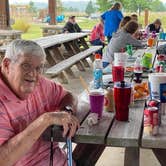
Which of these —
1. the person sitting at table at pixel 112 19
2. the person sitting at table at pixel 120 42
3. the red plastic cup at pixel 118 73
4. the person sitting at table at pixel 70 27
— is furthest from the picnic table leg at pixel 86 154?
the person sitting at table at pixel 70 27

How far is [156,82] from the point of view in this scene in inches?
77.8

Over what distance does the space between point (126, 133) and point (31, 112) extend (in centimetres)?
45

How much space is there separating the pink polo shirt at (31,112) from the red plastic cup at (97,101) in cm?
20

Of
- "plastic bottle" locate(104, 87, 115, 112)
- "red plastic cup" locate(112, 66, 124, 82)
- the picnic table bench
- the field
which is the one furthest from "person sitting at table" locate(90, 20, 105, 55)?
"plastic bottle" locate(104, 87, 115, 112)

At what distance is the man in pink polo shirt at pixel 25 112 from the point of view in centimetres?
154

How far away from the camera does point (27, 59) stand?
169 cm

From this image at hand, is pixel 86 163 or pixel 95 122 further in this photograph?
pixel 86 163

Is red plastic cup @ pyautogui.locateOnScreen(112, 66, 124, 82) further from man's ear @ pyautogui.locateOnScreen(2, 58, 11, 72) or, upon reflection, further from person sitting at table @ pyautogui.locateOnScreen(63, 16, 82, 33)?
person sitting at table @ pyautogui.locateOnScreen(63, 16, 82, 33)

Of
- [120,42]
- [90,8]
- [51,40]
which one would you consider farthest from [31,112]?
[90,8]

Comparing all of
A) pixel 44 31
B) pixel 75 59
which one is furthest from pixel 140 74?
pixel 44 31

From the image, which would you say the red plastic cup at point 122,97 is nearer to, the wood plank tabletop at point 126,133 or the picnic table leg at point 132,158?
the wood plank tabletop at point 126,133

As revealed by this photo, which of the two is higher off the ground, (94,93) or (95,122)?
(94,93)

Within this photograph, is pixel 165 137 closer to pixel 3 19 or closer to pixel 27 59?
pixel 27 59

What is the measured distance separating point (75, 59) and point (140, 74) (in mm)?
4009
